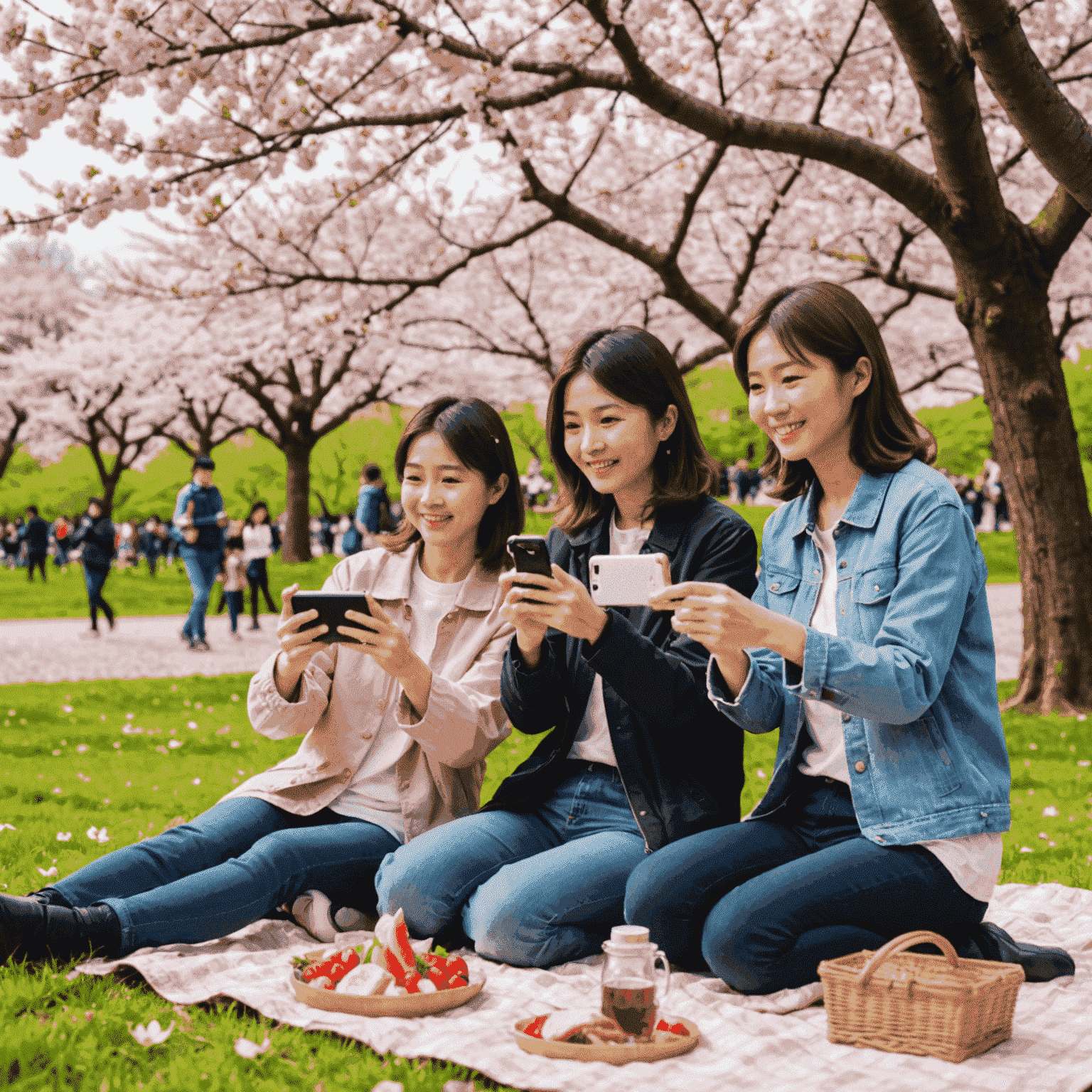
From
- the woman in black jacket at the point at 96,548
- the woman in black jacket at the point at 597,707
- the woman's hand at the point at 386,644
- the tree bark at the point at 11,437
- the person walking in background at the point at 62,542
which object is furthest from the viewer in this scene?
the tree bark at the point at 11,437

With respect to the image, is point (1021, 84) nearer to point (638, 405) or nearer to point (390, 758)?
point (638, 405)

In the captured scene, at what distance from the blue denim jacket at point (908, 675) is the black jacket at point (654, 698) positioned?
0.62ft

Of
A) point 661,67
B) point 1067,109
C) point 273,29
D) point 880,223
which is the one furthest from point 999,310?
point 880,223

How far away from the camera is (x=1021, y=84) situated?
4770 millimetres

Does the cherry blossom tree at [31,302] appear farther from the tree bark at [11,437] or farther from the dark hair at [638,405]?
the dark hair at [638,405]

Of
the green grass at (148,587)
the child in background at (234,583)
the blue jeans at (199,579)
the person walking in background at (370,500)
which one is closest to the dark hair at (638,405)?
the blue jeans at (199,579)

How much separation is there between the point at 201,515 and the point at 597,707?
10.6 metres

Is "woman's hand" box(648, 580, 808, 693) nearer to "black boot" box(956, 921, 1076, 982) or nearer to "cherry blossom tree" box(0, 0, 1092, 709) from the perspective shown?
"black boot" box(956, 921, 1076, 982)

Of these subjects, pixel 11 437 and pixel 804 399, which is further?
pixel 11 437

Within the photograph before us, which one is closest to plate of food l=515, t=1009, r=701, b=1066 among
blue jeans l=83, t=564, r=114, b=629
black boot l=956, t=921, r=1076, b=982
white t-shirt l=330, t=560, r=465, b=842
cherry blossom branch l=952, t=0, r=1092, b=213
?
black boot l=956, t=921, r=1076, b=982

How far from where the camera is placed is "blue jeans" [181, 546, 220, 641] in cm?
1370

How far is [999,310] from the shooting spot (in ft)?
26.0

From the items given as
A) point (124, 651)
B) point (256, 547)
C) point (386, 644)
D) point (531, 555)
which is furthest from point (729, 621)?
point (256, 547)

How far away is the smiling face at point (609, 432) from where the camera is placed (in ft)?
12.5
